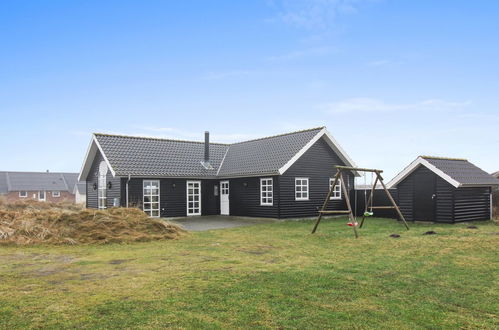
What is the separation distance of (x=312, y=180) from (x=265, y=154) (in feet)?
10.5

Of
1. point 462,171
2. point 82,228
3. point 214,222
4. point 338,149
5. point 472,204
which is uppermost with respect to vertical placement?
point 338,149

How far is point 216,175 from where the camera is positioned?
86.4 feet

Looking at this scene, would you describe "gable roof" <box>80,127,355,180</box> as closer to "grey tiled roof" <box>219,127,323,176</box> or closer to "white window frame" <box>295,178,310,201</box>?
"grey tiled roof" <box>219,127,323,176</box>

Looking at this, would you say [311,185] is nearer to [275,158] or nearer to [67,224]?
[275,158]

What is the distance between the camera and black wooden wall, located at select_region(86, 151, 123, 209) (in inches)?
934

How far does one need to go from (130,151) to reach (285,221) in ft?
32.0

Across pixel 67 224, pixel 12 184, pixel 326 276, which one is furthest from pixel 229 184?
pixel 12 184

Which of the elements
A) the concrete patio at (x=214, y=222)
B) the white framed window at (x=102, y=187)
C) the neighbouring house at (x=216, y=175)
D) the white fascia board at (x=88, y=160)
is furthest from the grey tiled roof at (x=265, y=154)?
the white fascia board at (x=88, y=160)

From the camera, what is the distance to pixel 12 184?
219ft

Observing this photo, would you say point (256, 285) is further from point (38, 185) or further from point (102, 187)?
point (38, 185)

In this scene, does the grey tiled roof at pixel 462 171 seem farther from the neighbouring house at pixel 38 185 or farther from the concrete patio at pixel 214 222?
the neighbouring house at pixel 38 185

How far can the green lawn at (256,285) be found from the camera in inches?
235

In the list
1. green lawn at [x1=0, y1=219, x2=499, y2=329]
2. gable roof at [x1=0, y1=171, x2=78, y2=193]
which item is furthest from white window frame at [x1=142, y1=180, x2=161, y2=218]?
gable roof at [x1=0, y1=171, x2=78, y2=193]

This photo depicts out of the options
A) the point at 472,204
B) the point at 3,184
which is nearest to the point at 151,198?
the point at 472,204
